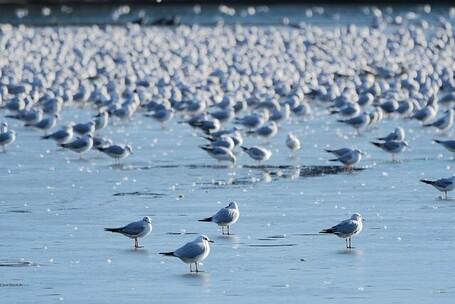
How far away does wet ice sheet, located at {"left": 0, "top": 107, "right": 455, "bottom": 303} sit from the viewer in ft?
43.0

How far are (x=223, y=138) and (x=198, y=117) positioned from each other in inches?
183

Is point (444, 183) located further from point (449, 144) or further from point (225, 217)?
point (449, 144)

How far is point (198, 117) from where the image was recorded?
27.8 metres

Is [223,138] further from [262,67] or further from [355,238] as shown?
[262,67]

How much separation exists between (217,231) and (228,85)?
69.6 feet

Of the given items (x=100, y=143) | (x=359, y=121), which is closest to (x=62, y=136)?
(x=100, y=143)

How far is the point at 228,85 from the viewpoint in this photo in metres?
37.4

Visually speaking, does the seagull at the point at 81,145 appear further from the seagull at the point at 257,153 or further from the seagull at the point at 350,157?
the seagull at the point at 350,157

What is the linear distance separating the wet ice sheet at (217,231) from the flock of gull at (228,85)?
1.22 feet

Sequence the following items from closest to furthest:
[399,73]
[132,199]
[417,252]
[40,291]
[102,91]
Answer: [40,291], [417,252], [132,199], [102,91], [399,73]

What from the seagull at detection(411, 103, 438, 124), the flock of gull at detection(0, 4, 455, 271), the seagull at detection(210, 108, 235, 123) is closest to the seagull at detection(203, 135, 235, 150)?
the flock of gull at detection(0, 4, 455, 271)

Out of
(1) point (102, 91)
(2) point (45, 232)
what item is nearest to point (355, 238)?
(2) point (45, 232)

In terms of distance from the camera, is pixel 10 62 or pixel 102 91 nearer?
pixel 102 91

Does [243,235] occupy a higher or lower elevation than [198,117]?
lower
